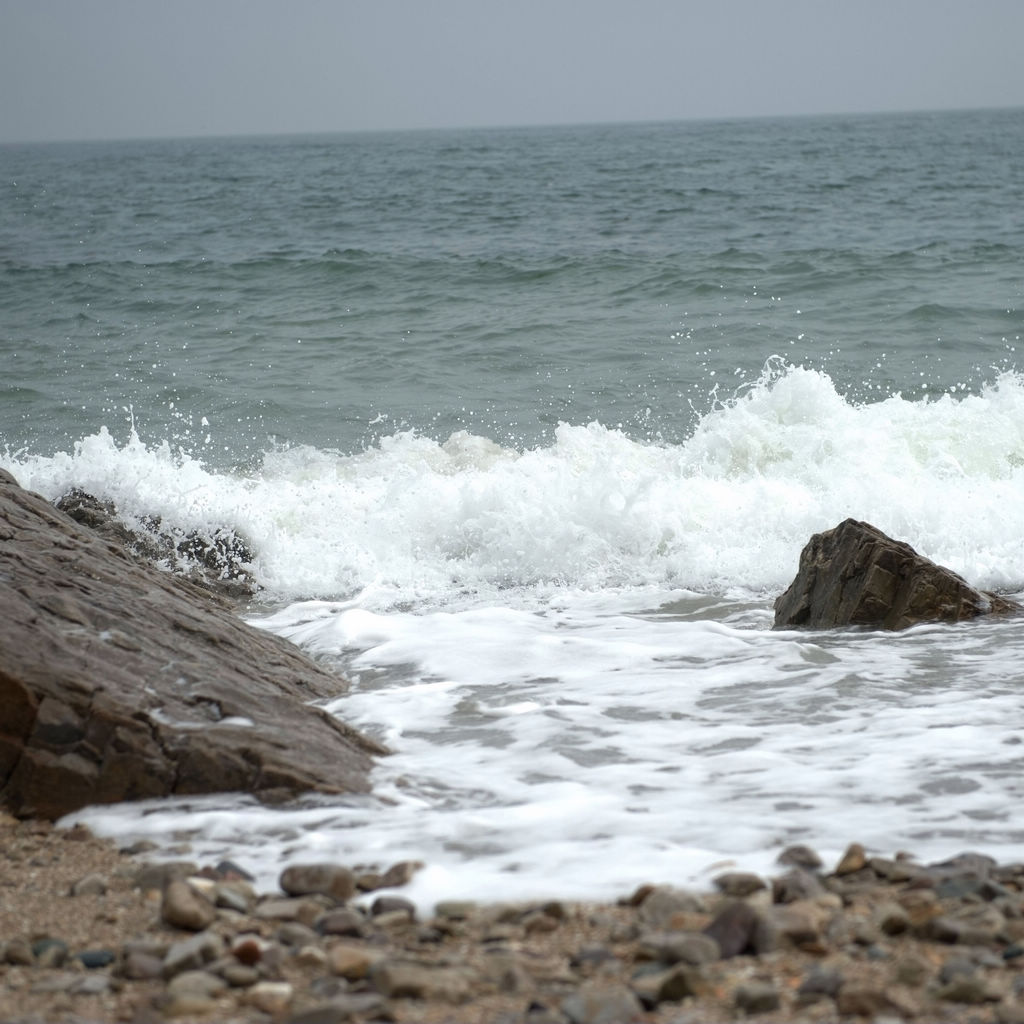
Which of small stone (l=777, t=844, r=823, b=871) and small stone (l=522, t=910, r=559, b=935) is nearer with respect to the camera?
small stone (l=522, t=910, r=559, b=935)

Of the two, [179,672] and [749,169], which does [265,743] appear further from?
[749,169]

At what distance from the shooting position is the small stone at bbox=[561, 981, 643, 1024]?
2.47 meters

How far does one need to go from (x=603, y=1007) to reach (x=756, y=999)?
0.31 metres

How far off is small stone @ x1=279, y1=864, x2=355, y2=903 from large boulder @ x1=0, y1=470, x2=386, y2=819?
64cm

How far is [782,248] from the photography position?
58.0 ft

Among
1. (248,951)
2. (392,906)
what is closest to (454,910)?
(392,906)

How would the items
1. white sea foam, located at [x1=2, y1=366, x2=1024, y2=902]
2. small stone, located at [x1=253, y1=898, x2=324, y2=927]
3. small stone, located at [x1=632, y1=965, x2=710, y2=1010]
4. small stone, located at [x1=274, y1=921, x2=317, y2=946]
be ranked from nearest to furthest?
small stone, located at [x1=632, y1=965, x2=710, y2=1010], small stone, located at [x1=274, y1=921, x2=317, y2=946], small stone, located at [x1=253, y1=898, x2=324, y2=927], white sea foam, located at [x1=2, y1=366, x2=1024, y2=902]

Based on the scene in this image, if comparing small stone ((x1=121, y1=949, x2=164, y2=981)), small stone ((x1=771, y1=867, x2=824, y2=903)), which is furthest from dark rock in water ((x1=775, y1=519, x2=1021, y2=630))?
small stone ((x1=121, y1=949, x2=164, y2=981))

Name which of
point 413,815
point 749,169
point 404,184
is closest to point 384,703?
point 413,815

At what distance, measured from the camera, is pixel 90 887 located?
3277 millimetres

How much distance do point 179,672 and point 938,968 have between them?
107 inches

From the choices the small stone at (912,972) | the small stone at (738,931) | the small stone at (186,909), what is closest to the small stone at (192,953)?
the small stone at (186,909)

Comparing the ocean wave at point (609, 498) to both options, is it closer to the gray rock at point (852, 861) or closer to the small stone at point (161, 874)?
the small stone at point (161, 874)

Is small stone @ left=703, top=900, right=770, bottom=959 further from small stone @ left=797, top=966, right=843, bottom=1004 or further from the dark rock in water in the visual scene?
the dark rock in water
